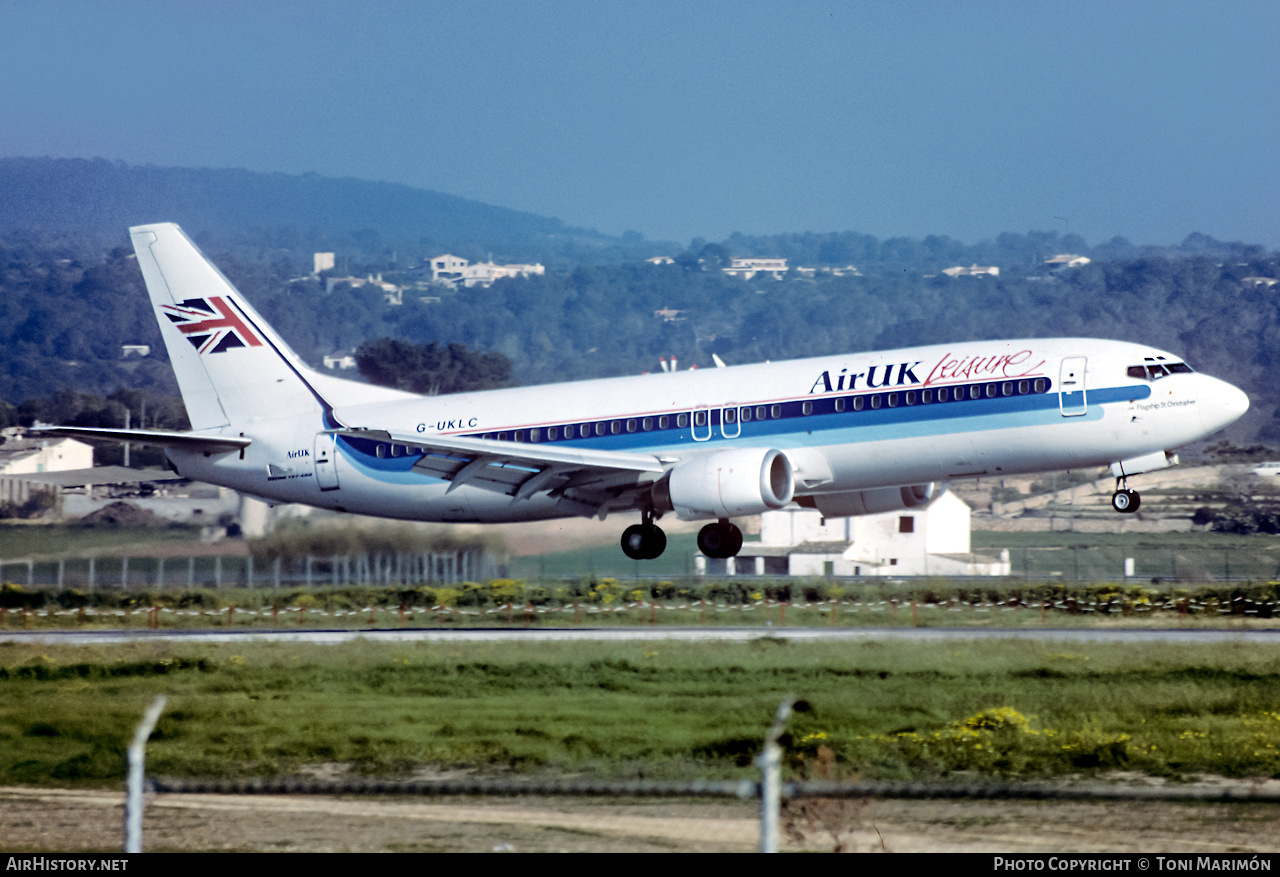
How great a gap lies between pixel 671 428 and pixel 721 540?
3137 millimetres

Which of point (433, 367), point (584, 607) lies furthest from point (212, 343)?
point (433, 367)

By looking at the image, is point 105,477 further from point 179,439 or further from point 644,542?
point 644,542

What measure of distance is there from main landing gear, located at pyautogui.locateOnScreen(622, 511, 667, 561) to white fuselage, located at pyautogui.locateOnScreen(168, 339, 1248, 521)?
1.85 meters

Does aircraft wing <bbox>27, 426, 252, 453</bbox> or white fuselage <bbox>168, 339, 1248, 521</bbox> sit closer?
white fuselage <bbox>168, 339, 1248, 521</bbox>

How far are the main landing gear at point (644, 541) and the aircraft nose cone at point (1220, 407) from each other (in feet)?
40.4

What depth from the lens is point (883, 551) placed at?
6519 cm

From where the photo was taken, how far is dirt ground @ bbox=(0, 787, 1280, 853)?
13.4 m

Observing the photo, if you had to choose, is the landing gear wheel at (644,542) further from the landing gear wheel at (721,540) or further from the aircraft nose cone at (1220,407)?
the aircraft nose cone at (1220,407)

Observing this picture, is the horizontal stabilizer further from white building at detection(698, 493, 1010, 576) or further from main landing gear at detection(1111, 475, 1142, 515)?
white building at detection(698, 493, 1010, 576)

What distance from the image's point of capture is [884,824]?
14.5 metres

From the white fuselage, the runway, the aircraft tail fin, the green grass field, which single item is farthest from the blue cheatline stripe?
the aircraft tail fin

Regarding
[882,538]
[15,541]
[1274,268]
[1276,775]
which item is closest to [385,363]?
[882,538]

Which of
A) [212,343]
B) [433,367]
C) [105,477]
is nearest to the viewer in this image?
[212,343]
